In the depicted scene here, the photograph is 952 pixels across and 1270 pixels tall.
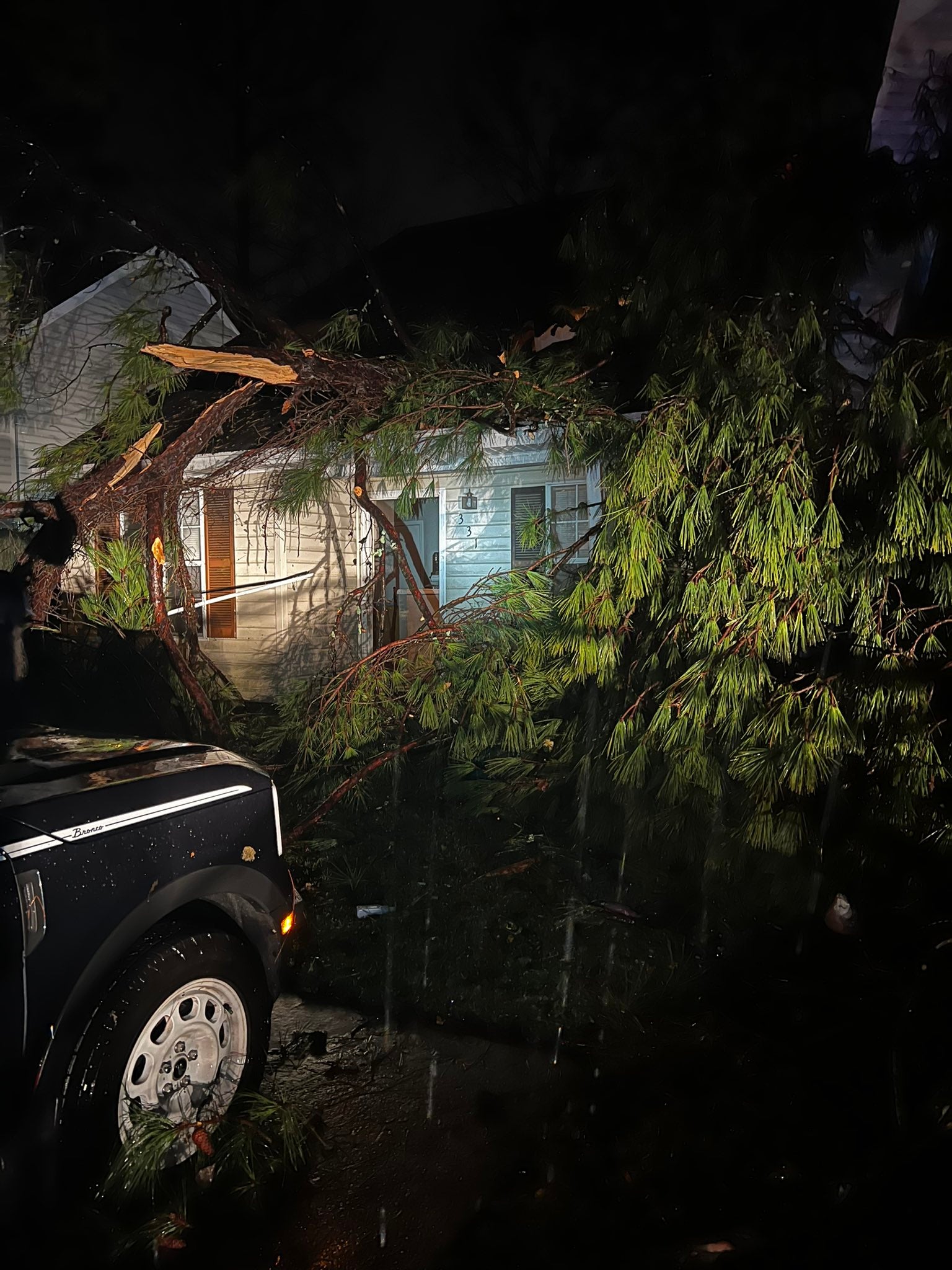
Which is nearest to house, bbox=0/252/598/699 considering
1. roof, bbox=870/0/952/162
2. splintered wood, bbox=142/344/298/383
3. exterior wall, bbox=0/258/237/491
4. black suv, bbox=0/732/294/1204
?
exterior wall, bbox=0/258/237/491

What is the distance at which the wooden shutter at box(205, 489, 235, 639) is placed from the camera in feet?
33.2

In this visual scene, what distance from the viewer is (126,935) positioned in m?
2.41

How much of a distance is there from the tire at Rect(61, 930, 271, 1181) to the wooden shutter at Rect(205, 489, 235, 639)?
7740 millimetres

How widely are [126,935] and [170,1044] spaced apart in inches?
15.6

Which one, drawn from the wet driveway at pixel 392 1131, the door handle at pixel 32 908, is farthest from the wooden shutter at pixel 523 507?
the door handle at pixel 32 908

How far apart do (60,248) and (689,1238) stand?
13768 millimetres

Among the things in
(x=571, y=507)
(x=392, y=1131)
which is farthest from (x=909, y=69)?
(x=392, y=1131)

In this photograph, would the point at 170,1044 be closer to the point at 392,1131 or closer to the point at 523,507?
the point at 392,1131

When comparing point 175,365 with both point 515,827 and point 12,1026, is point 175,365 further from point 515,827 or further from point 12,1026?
point 12,1026

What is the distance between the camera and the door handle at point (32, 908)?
7.01ft

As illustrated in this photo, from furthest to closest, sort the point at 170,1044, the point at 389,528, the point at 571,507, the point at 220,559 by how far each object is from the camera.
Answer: the point at 220,559
the point at 571,507
the point at 389,528
the point at 170,1044

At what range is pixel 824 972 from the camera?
3908 mm

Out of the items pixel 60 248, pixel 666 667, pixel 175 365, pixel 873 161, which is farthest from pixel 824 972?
pixel 60 248

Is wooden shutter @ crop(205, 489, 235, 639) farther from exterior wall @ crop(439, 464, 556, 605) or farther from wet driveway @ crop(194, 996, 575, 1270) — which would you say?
wet driveway @ crop(194, 996, 575, 1270)
